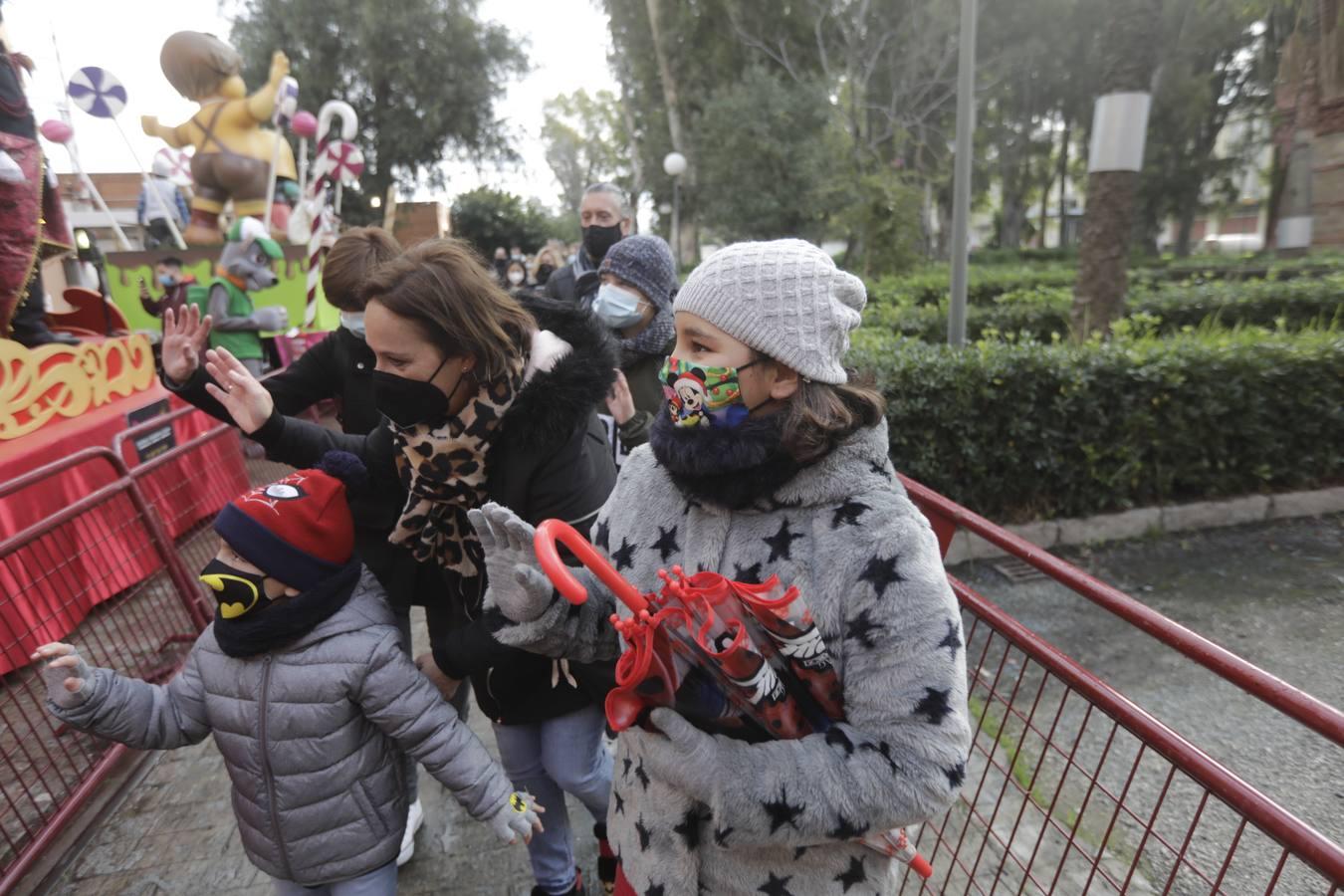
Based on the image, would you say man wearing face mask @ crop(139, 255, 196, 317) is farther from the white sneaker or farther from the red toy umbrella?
the red toy umbrella

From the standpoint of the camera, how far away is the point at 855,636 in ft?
3.78

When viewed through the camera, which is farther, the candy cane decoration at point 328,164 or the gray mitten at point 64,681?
Result: the candy cane decoration at point 328,164

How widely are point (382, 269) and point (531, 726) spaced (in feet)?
4.16

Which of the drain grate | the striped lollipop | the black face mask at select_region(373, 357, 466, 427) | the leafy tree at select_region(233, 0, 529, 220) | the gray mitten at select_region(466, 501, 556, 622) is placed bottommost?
the drain grate

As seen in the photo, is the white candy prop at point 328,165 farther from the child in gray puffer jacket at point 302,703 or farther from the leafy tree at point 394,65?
the leafy tree at point 394,65

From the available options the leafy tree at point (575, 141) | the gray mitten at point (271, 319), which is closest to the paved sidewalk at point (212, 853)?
the gray mitten at point (271, 319)

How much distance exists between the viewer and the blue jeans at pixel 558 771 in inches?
81.7

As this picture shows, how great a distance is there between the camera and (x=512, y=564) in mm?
1349

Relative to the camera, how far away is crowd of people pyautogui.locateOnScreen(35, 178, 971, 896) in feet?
3.75

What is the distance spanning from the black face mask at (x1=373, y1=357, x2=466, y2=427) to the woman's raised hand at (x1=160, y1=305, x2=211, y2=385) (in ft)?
3.71

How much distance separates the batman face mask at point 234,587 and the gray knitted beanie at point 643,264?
1979 millimetres

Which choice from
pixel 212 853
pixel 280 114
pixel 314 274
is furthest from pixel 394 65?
pixel 212 853

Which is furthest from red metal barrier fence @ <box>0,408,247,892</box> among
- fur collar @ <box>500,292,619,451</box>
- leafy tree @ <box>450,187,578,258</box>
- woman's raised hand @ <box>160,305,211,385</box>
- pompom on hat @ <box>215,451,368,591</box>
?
leafy tree @ <box>450,187,578,258</box>

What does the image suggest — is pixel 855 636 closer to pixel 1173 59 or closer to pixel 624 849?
pixel 624 849
